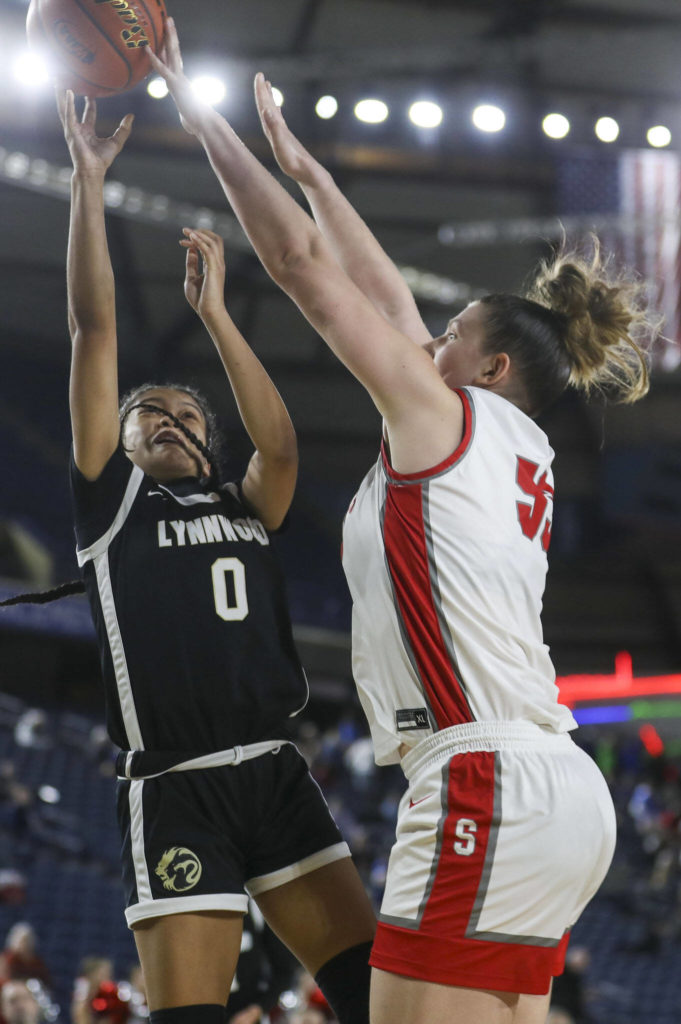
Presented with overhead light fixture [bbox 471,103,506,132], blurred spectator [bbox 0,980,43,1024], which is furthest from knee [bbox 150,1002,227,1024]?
overhead light fixture [bbox 471,103,506,132]

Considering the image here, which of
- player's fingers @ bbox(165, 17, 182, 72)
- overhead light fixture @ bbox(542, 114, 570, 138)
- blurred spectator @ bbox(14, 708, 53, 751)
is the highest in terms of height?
overhead light fixture @ bbox(542, 114, 570, 138)

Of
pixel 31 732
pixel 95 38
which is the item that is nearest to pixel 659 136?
pixel 95 38

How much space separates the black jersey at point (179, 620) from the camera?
263 centimetres

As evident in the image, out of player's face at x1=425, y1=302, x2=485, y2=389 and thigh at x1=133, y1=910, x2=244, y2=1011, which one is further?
player's face at x1=425, y1=302, x2=485, y2=389

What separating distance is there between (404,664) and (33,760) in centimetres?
1218

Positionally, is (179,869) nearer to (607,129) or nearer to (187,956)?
(187,956)

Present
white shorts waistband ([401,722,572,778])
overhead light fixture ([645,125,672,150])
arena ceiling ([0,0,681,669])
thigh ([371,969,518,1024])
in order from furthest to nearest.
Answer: arena ceiling ([0,0,681,669]) → overhead light fixture ([645,125,672,150]) → white shorts waistband ([401,722,572,778]) → thigh ([371,969,518,1024])

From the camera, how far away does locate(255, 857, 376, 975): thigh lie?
102 inches

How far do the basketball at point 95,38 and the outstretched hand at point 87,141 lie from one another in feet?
0.72

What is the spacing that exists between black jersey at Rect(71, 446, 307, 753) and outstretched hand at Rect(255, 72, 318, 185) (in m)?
0.85

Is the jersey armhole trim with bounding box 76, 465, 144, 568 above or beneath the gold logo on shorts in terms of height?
above

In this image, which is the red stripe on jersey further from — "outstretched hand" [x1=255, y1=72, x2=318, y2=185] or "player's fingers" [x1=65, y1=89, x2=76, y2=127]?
"player's fingers" [x1=65, y1=89, x2=76, y2=127]

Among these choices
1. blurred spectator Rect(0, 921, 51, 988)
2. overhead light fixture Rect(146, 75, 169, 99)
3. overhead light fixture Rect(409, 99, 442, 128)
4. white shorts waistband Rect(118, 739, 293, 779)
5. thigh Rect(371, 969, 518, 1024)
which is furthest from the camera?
overhead light fixture Rect(409, 99, 442, 128)

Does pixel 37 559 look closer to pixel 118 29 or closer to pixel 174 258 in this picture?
pixel 174 258
